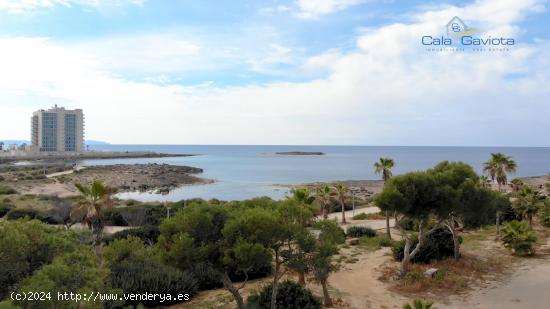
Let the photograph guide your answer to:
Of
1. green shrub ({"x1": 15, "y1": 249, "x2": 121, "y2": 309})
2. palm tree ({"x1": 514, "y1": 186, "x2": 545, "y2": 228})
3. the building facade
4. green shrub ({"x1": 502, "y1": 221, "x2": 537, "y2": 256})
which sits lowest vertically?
green shrub ({"x1": 502, "y1": 221, "x2": 537, "y2": 256})

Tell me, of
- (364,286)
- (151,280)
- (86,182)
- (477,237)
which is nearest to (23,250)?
(151,280)

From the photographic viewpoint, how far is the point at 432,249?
56.5ft

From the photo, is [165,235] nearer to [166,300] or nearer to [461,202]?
[166,300]

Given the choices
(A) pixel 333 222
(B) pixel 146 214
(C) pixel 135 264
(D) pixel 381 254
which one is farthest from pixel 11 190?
(A) pixel 333 222

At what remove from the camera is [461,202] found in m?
14.5

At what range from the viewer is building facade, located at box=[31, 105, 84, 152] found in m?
159

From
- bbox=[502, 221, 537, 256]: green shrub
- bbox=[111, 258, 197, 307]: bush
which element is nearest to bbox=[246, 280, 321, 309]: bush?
bbox=[111, 258, 197, 307]: bush

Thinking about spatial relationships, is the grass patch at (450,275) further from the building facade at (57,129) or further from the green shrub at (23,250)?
the building facade at (57,129)

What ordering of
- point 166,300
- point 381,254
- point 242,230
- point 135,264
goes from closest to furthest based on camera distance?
point 242,230 < point 166,300 < point 135,264 < point 381,254

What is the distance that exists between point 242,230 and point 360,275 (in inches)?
312

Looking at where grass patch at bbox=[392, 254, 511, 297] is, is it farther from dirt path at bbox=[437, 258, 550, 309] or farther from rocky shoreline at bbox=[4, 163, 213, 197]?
rocky shoreline at bbox=[4, 163, 213, 197]

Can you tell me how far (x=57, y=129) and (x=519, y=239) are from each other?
175540mm

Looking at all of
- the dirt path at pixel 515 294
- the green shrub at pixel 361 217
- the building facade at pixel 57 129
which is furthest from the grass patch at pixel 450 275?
the building facade at pixel 57 129

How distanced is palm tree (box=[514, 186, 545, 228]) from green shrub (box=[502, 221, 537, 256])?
5405 mm
